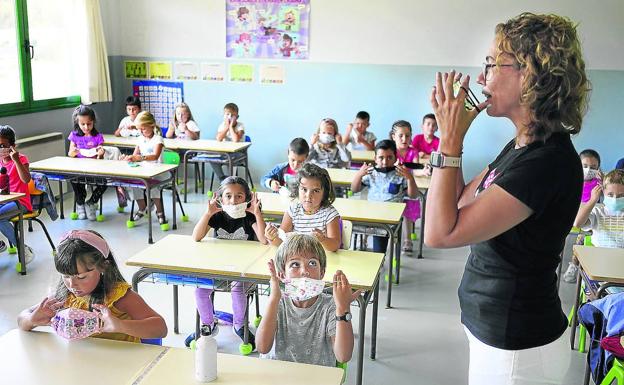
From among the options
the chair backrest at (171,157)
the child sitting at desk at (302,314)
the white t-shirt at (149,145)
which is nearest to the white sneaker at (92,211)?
the white t-shirt at (149,145)

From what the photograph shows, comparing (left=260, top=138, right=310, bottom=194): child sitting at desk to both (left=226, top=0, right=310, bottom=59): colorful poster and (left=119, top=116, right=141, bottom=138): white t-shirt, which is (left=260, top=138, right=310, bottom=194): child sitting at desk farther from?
(left=226, top=0, right=310, bottom=59): colorful poster

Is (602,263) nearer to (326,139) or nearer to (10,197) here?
(326,139)

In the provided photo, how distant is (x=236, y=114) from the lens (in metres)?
7.48

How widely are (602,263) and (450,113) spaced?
7.18 ft

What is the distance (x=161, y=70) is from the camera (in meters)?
8.05

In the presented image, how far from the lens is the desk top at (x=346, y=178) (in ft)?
16.5

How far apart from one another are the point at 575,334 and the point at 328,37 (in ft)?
16.0

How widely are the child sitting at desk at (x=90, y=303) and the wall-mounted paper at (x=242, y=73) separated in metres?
5.84

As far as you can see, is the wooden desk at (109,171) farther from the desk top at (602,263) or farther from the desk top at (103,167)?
the desk top at (602,263)

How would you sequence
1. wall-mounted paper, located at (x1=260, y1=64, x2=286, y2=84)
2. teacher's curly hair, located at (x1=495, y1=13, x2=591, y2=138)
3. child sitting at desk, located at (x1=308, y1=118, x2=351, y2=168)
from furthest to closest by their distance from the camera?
wall-mounted paper, located at (x1=260, y1=64, x2=286, y2=84)
child sitting at desk, located at (x1=308, y1=118, x2=351, y2=168)
teacher's curly hair, located at (x1=495, y1=13, x2=591, y2=138)

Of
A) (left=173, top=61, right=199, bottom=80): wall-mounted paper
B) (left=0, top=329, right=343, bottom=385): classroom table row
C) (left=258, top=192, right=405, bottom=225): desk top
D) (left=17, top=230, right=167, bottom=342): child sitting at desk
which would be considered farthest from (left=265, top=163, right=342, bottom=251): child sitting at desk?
(left=173, top=61, right=199, bottom=80): wall-mounted paper

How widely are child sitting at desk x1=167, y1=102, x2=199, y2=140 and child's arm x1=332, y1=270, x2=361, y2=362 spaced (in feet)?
18.1

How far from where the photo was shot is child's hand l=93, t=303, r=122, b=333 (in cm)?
205

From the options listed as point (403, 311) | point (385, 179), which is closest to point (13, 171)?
point (385, 179)
